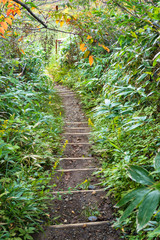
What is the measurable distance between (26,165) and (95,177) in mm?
885

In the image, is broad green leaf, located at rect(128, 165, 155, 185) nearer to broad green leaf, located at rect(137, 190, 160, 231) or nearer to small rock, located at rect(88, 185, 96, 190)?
broad green leaf, located at rect(137, 190, 160, 231)

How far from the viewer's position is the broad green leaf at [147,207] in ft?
2.08

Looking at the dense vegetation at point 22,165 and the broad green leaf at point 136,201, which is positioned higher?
the broad green leaf at point 136,201

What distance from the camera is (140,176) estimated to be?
728 mm

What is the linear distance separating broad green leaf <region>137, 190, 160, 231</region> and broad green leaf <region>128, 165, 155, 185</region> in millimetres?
55

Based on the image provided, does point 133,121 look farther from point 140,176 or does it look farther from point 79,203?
point 140,176

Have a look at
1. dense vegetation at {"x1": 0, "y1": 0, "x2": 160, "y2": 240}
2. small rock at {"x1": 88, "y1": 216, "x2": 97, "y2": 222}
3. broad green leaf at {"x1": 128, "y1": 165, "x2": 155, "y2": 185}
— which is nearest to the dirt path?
small rock at {"x1": 88, "y1": 216, "x2": 97, "y2": 222}

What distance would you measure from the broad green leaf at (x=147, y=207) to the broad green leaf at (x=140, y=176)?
5 centimetres

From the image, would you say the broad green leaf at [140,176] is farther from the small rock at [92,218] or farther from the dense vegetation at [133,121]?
the small rock at [92,218]

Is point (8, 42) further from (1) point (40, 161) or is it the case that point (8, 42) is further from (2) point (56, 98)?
(1) point (40, 161)

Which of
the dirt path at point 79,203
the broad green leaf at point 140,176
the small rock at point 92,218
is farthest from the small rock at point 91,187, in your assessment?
the broad green leaf at point 140,176

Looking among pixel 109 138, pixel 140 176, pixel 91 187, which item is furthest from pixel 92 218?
pixel 140 176

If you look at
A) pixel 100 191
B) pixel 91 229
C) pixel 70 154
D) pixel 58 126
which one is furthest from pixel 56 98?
pixel 91 229

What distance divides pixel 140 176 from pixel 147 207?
0.11m
